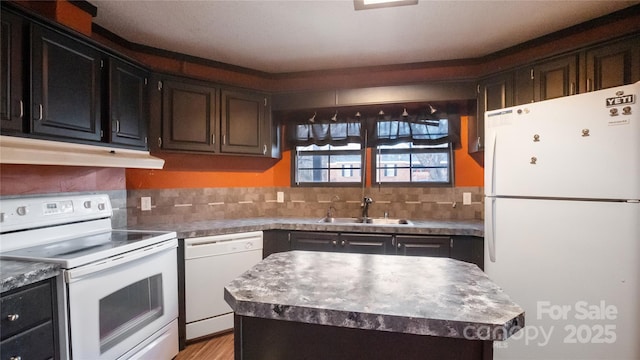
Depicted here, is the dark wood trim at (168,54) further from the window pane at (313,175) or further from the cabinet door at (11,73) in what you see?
the window pane at (313,175)

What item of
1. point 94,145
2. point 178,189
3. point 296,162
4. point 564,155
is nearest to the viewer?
point 564,155

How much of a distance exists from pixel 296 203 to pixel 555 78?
8.10ft

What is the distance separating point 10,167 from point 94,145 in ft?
1.35

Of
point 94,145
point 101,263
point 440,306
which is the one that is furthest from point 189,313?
point 440,306

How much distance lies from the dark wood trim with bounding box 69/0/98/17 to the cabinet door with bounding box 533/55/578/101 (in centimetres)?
317

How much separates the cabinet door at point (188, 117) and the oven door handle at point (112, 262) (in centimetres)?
94

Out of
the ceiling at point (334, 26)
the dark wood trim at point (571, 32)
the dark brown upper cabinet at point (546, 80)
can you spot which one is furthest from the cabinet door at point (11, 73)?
the dark wood trim at point (571, 32)

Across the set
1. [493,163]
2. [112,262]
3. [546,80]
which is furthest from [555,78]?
[112,262]

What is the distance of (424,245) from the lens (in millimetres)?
→ 2449

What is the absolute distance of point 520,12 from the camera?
6.73 feet

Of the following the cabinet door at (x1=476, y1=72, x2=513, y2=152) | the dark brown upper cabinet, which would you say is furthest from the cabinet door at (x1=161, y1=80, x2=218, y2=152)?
the dark brown upper cabinet

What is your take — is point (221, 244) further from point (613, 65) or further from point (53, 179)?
point (613, 65)

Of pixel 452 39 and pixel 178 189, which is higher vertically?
pixel 452 39

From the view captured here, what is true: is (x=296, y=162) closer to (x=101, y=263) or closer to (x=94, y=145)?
(x=94, y=145)
